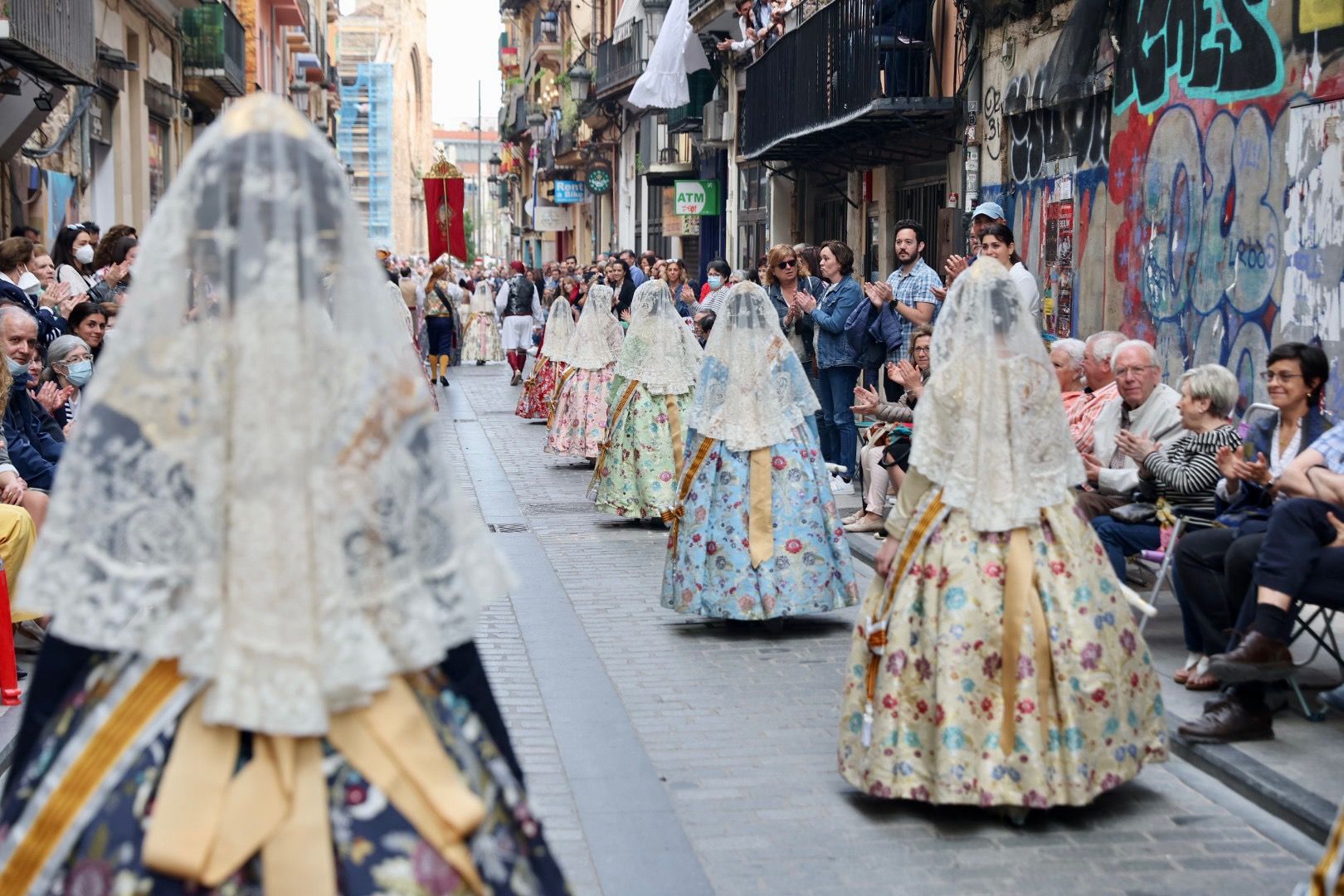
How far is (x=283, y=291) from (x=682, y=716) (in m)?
4.34

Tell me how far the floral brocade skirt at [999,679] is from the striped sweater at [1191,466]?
2.08 metres

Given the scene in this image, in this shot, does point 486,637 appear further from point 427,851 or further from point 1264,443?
point 427,851

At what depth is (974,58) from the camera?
16.7m

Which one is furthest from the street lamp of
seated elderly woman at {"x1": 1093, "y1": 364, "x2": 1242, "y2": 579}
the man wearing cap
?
seated elderly woman at {"x1": 1093, "y1": 364, "x2": 1242, "y2": 579}

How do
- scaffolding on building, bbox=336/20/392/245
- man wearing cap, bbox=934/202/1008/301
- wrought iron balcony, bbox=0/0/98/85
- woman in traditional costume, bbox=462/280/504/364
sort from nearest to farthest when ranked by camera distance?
1. man wearing cap, bbox=934/202/1008/301
2. wrought iron balcony, bbox=0/0/98/85
3. woman in traditional costume, bbox=462/280/504/364
4. scaffolding on building, bbox=336/20/392/245

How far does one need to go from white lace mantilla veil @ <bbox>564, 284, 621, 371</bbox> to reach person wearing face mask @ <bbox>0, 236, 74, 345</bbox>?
189 inches

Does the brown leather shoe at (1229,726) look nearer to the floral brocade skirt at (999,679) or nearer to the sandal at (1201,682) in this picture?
the sandal at (1201,682)

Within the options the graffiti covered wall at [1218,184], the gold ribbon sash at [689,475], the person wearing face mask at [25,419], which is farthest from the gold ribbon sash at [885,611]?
the graffiti covered wall at [1218,184]

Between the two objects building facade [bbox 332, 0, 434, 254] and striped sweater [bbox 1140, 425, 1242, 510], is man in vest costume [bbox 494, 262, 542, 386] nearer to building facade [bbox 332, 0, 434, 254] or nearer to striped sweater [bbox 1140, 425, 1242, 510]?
striped sweater [bbox 1140, 425, 1242, 510]

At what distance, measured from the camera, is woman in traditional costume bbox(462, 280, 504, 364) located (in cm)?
3375

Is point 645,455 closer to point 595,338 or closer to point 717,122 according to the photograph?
point 595,338

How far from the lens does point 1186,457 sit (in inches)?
293

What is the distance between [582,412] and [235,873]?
493 inches

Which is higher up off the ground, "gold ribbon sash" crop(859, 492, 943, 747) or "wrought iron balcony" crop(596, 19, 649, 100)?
"wrought iron balcony" crop(596, 19, 649, 100)
